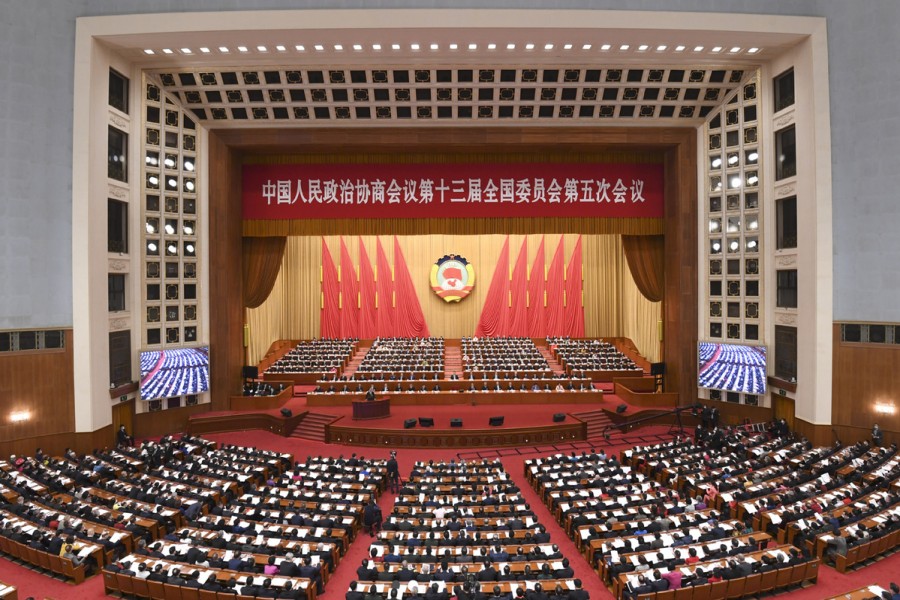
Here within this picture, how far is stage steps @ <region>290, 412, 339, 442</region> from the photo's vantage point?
59.0 feet

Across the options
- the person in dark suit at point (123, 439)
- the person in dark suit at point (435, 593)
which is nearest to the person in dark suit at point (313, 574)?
the person in dark suit at point (435, 593)

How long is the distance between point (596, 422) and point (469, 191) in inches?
378

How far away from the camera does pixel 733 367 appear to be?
59.7ft

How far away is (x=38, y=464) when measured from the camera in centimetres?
1312

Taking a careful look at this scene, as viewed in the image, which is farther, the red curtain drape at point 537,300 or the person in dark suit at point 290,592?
the red curtain drape at point 537,300

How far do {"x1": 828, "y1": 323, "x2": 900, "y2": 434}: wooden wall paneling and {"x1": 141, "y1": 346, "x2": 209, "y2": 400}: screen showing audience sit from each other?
1989cm

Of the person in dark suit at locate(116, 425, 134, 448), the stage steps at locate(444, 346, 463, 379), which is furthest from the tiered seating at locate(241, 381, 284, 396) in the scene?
the stage steps at locate(444, 346, 463, 379)

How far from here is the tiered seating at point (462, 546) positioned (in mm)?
7660

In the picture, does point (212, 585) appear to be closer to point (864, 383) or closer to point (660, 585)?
point (660, 585)

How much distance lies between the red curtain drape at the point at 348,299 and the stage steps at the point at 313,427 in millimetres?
11728

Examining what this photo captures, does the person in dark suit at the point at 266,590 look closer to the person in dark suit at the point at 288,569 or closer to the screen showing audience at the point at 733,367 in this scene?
the person in dark suit at the point at 288,569

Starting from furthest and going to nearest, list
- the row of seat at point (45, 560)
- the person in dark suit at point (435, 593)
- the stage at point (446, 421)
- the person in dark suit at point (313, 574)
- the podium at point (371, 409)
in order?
the podium at point (371, 409)
the stage at point (446, 421)
the row of seat at point (45, 560)
the person in dark suit at point (313, 574)
the person in dark suit at point (435, 593)

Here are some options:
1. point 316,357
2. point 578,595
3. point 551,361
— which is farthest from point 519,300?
point 578,595

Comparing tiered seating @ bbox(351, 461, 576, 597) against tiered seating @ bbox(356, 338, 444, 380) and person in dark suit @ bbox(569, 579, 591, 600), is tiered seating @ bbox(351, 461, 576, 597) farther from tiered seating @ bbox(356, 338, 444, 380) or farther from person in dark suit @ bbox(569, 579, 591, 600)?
tiered seating @ bbox(356, 338, 444, 380)
